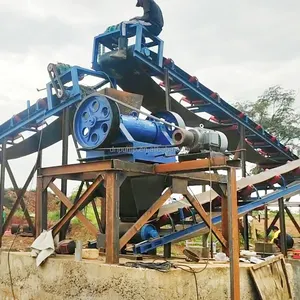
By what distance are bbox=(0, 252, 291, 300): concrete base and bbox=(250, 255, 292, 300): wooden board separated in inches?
4.8

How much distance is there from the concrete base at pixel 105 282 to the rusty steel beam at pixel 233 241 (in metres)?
0.42

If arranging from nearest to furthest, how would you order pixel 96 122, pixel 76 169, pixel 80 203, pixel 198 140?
pixel 198 140
pixel 80 203
pixel 76 169
pixel 96 122

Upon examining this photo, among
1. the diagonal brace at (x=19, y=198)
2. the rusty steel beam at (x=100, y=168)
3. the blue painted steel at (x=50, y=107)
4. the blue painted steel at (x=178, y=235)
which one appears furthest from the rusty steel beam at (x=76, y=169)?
the diagonal brace at (x=19, y=198)

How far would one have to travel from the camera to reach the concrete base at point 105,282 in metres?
5.27

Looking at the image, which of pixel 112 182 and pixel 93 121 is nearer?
pixel 112 182

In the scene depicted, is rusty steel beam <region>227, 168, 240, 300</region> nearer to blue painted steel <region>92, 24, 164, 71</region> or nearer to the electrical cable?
the electrical cable

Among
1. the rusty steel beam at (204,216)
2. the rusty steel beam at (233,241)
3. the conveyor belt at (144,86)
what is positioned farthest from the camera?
the conveyor belt at (144,86)

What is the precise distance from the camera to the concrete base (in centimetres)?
527

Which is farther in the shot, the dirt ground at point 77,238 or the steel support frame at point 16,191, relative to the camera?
the dirt ground at point 77,238

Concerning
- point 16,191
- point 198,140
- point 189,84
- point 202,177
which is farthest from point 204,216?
point 16,191

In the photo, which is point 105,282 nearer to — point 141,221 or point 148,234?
point 141,221

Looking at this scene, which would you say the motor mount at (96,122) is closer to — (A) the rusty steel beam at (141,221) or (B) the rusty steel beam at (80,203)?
(B) the rusty steel beam at (80,203)

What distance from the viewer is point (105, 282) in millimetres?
5531

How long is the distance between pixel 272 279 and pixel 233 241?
63.0 inches
